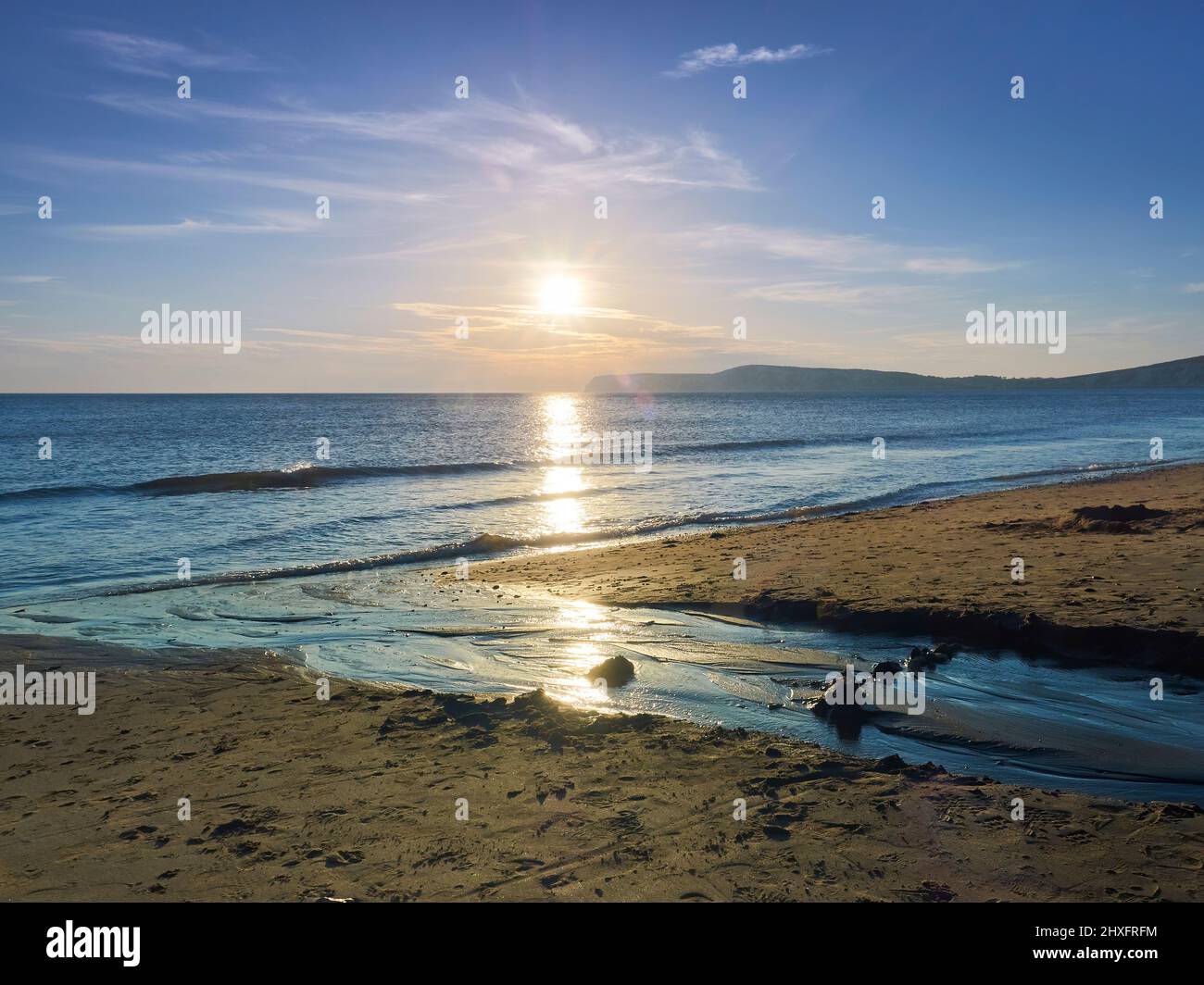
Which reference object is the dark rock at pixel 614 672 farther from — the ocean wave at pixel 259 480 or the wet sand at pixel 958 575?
the ocean wave at pixel 259 480

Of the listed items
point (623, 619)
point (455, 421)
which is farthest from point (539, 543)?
point (455, 421)

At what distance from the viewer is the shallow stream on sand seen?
716cm

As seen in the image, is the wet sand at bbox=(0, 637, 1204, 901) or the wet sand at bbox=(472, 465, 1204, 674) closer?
the wet sand at bbox=(0, 637, 1204, 901)

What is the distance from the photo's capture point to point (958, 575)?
13398 millimetres

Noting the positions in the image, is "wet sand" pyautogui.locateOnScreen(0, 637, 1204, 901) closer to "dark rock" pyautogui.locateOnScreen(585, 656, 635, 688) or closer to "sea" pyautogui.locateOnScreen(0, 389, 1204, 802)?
"sea" pyautogui.locateOnScreen(0, 389, 1204, 802)

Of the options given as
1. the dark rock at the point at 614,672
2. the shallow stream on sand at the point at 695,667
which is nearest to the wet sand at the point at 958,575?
the shallow stream on sand at the point at 695,667

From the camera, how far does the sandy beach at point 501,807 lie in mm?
5020

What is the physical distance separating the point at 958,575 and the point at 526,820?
977 centimetres

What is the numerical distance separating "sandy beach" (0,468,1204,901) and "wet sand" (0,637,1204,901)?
2 cm

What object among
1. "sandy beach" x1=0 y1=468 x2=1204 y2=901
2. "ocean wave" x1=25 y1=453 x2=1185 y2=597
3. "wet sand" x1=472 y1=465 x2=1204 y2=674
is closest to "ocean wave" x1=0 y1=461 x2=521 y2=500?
"ocean wave" x1=25 y1=453 x2=1185 y2=597

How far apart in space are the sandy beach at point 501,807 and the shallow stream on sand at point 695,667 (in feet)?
2.12

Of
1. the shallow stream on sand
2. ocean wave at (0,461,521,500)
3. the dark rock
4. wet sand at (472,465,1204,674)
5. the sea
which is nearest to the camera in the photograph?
the shallow stream on sand

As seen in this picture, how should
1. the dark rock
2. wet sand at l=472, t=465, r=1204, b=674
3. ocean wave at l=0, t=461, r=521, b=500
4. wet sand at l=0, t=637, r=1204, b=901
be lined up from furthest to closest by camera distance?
ocean wave at l=0, t=461, r=521, b=500 < wet sand at l=472, t=465, r=1204, b=674 < the dark rock < wet sand at l=0, t=637, r=1204, b=901

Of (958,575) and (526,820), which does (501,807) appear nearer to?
(526,820)
